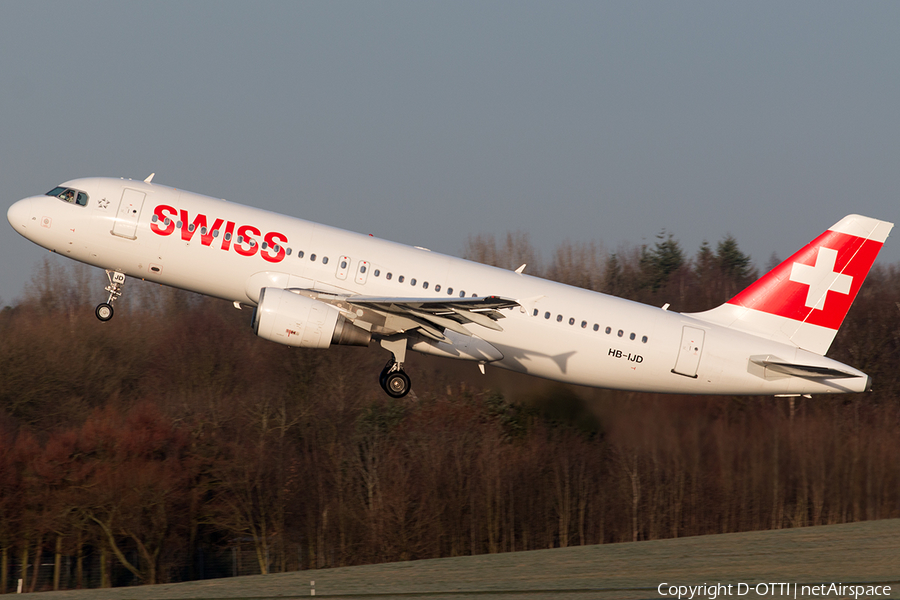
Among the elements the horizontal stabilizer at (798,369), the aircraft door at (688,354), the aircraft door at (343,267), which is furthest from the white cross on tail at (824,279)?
the aircraft door at (343,267)

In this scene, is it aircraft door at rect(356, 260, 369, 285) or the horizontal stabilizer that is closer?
aircraft door at rect(356, 260, 369, 285)

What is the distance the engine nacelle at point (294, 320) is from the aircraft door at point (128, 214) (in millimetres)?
4247

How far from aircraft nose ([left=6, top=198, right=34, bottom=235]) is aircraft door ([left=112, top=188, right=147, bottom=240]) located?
2702 mm

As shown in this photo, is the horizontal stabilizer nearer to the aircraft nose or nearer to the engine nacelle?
the engine nacelle

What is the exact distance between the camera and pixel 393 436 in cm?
5422

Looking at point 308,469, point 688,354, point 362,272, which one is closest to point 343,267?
point 362,272

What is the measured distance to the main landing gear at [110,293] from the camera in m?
25.7

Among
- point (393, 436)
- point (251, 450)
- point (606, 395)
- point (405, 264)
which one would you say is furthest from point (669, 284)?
point (405, 264)

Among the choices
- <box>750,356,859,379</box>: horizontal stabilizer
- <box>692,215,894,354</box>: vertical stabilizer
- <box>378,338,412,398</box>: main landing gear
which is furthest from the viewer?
<box>692,215,894,354</box>: vertical stabilizer

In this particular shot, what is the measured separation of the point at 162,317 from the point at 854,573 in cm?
5971

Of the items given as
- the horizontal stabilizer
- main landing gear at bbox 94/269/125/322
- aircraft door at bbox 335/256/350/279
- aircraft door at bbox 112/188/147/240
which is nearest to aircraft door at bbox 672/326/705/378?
the horizontal stabilizer

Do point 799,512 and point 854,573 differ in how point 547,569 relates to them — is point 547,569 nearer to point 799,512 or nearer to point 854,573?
point 854,573

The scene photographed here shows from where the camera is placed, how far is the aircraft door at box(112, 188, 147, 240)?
2467cm

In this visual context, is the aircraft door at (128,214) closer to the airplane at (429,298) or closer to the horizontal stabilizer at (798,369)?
the airplane at (429,298)
